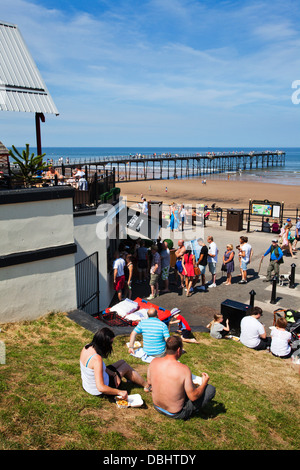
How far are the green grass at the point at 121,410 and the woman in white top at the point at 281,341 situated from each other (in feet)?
1.34

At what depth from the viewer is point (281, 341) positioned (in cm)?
710

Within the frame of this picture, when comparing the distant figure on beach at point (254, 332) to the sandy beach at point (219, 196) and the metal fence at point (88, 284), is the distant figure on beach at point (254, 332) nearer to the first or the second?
the metal fence at point (88, 284)

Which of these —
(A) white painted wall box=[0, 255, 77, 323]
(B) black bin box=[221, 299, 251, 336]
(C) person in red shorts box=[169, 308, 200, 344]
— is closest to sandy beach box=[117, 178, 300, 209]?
(B) black bin box=[221, 299, 251, 336]

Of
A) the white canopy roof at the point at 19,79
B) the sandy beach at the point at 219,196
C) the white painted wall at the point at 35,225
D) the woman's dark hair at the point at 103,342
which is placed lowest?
the sandy beach at the point at 219,196

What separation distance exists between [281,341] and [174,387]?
3634 mm

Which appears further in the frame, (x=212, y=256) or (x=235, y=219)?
(x=235, y=219)

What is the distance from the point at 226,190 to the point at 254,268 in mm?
35601

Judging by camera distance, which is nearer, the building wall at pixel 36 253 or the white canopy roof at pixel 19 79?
the building wall at pixel 36 253

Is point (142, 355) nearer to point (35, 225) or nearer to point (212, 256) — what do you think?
point (35, 225)

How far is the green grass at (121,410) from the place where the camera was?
3844 millimetres

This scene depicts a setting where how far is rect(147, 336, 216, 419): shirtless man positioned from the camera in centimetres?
425

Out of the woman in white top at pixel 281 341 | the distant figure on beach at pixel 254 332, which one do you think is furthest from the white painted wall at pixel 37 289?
the woman in white top at pixel 281 341

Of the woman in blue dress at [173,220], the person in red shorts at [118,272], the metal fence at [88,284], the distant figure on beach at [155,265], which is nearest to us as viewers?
the metal fence at [88,284]

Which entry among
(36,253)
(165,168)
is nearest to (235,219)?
(36,253)
